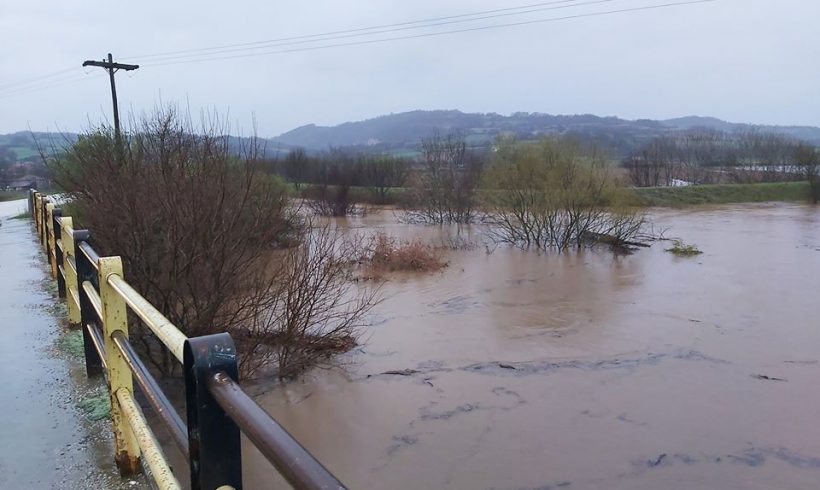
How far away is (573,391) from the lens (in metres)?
9.50

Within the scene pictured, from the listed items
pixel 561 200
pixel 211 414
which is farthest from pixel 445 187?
pixel 211 414

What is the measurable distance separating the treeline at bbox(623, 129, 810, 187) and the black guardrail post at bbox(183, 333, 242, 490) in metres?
50.5

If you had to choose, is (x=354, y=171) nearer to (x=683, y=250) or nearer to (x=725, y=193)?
(x=725, y=193)

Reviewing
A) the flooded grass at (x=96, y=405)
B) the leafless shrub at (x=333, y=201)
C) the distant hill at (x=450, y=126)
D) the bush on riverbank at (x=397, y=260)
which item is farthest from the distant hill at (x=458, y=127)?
the flooded grass at (x=96, y=405)

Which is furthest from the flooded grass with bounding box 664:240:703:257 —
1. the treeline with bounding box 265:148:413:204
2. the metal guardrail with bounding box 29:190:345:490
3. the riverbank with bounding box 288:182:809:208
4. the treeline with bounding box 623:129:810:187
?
the treeline with bounding box 623:129:810:187

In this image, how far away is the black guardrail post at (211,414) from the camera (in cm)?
150

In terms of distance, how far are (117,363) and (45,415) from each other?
1451 millimetres

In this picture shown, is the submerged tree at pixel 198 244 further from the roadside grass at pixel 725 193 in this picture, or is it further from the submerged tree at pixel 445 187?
the roadside grass at pixel 725 193

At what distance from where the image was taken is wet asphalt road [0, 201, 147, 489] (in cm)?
329

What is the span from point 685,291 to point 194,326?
536 inches

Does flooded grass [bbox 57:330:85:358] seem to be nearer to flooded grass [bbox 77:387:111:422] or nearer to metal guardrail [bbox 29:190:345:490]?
flooded grass [bbox 77:387:111:422]

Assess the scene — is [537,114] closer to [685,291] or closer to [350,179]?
[350,179]

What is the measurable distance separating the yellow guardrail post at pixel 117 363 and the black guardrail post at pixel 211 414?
5.14ft

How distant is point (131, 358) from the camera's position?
267 centimetres
